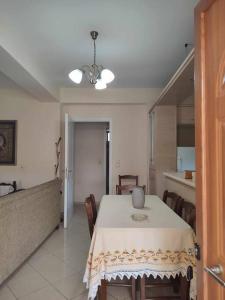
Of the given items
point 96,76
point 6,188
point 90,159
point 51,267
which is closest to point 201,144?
point 96,76

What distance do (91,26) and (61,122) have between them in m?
2.83

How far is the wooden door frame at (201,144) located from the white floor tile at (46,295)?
1636 mm

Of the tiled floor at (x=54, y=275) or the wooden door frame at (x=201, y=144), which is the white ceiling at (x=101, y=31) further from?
the tiled floor at (x=54, y=275)

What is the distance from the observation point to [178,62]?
3660 mm

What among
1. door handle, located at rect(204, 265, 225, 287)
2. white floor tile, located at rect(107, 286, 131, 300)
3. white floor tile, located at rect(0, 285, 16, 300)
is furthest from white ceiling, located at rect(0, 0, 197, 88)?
white floor tile, located at rect(107, 286, 131, 300)

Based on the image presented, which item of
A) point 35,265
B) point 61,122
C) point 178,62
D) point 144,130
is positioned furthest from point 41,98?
point 35,265

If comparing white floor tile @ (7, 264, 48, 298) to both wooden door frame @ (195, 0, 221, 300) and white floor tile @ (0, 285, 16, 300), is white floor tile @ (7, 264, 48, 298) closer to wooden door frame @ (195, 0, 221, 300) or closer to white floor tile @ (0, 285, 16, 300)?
white floor tile @ (0, 285, 16, 300)

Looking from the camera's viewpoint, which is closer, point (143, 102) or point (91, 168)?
point (143, 102)

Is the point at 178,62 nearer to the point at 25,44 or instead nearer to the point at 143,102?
the point at 143,102

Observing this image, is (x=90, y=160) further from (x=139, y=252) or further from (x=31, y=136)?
(x=139, y=252)

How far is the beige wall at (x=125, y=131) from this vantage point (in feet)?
17.0

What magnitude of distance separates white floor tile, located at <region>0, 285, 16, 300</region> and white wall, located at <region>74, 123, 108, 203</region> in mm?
4263

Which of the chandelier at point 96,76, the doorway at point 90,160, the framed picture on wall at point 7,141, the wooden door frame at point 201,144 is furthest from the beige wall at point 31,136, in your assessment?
the wooden door frame at point 201,144

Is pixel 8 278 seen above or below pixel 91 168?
below
